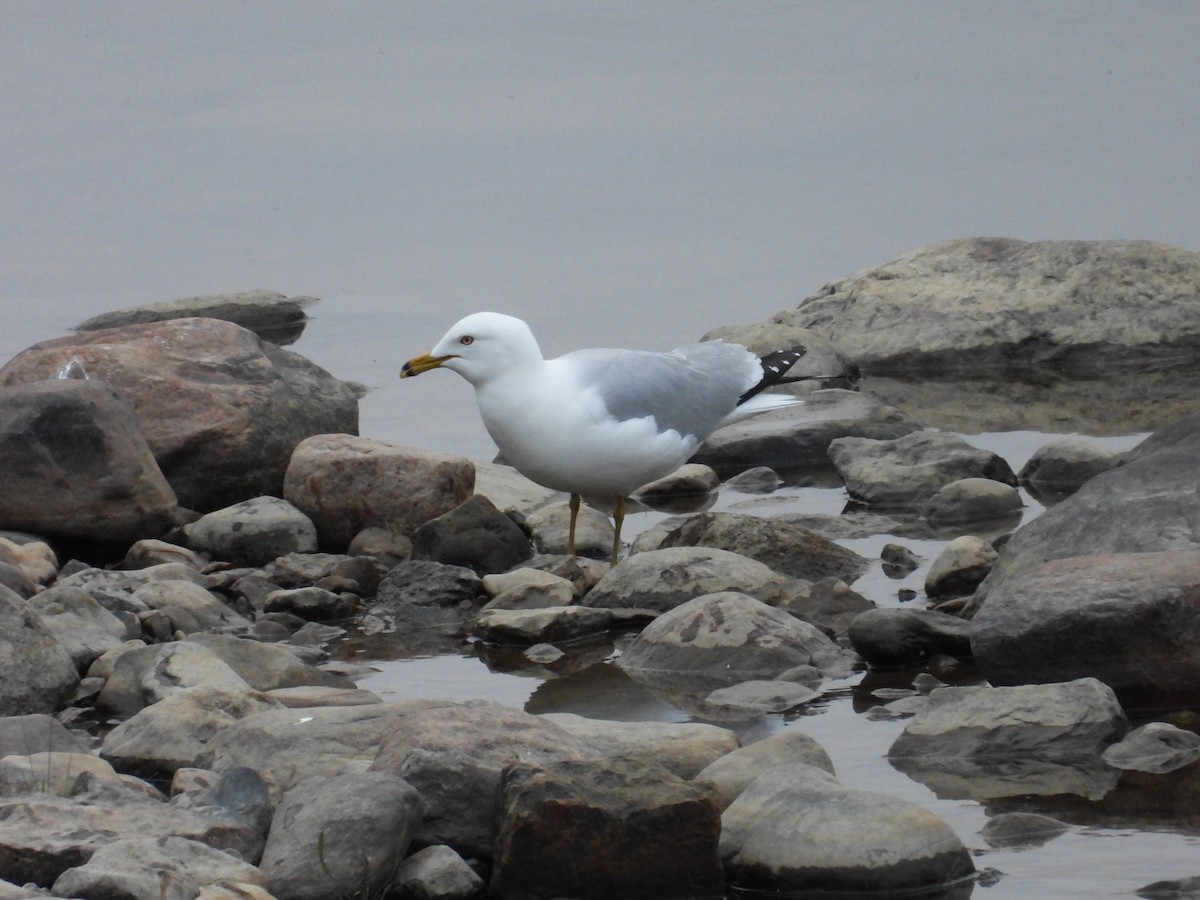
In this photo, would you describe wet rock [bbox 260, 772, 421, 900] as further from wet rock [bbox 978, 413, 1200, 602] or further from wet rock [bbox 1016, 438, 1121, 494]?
wet rock [bbox 1016, 438, 1121, 494]

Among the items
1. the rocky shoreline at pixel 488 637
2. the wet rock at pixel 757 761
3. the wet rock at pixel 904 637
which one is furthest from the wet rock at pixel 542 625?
the wet rock at pixel 757 761

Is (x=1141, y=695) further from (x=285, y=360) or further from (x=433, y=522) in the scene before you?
(x=285, y=360)

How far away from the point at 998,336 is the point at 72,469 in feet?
20.5

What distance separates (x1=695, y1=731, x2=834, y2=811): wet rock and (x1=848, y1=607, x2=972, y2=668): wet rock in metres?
1.16

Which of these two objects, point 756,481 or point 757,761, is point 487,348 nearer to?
point 756,481

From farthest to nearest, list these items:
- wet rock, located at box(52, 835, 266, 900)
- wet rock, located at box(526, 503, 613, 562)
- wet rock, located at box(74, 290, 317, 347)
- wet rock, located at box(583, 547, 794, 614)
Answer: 1. wet rock, located at box(74, 290, 317, 347)
2. wet rock, located at box(526, 503, 613, 562)
3. wet rock, located at box(583, 547, 794, 614)
4. wet rock, located at box(52, 835, 266, 900)

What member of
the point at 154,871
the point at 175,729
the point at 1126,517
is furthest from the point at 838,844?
the point at 1126,517

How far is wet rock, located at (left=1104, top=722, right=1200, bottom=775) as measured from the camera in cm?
472

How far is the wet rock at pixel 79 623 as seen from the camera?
5.68 metres

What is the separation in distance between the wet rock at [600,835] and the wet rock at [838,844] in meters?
0.10

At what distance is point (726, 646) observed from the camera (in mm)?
5773

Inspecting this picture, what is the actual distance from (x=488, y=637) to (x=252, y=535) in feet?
4.27

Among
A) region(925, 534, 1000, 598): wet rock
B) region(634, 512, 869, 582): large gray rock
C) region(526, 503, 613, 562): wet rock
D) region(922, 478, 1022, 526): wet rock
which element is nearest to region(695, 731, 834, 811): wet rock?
region(925, 534, 1000, 598): wet rock

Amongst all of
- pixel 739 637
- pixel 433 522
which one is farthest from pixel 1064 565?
pixel 433 522
